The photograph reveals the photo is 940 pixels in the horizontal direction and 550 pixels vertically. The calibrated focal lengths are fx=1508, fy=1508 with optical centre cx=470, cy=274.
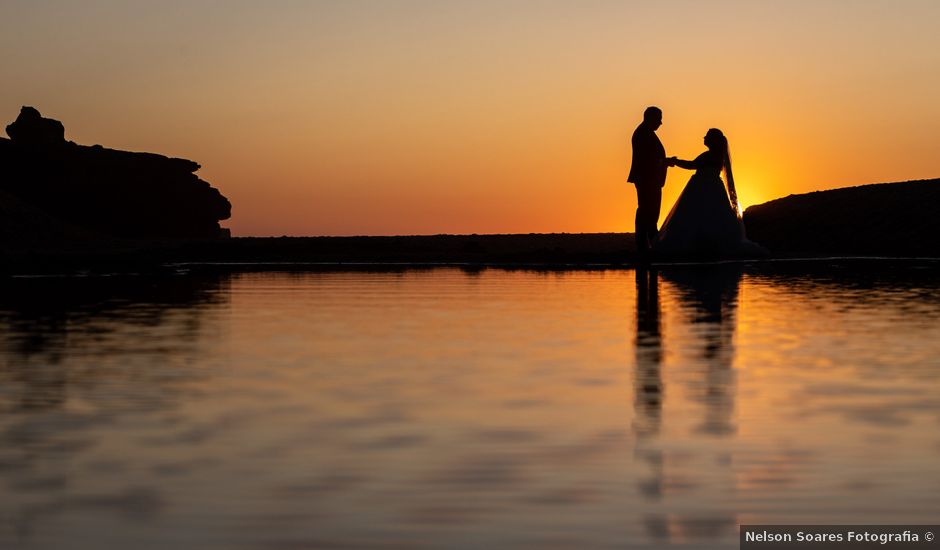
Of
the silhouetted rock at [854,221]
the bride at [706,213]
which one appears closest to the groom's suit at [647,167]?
the bride at [706,213]

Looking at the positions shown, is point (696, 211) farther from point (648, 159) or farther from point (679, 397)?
point (679, 397)

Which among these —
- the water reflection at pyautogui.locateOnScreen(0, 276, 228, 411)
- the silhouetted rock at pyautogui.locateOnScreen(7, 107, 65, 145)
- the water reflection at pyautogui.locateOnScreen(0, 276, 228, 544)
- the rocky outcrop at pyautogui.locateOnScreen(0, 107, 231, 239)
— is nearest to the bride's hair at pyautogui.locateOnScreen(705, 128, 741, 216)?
the water reflection at pyautogui.locateOnScreen(0, 276, 228, 411)

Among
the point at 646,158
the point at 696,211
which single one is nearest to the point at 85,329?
the point at 646,158

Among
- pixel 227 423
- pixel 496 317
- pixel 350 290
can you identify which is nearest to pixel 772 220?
pixel 350 290

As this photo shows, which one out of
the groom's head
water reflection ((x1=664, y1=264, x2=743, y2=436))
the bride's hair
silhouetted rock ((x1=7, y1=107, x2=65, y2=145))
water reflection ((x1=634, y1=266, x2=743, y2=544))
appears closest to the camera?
water reflection ((x1=634, y1=266, x2=743, y2=544))

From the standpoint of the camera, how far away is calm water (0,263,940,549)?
5.73m

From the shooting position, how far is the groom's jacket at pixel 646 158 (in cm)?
3400

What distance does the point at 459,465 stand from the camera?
6.91 meters

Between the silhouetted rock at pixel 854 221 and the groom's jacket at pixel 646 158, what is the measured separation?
11.5 m

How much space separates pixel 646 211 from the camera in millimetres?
34844

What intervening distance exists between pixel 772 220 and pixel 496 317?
1432 inches

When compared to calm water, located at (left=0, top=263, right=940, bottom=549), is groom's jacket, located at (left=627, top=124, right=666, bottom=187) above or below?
above

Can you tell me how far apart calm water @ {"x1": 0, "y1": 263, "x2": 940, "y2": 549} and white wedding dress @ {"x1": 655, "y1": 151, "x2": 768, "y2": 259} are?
18665mm

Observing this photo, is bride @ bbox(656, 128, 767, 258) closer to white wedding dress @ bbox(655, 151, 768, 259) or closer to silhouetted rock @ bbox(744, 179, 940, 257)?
white wedding dress @ bbox(655, 151, 768, 259)
